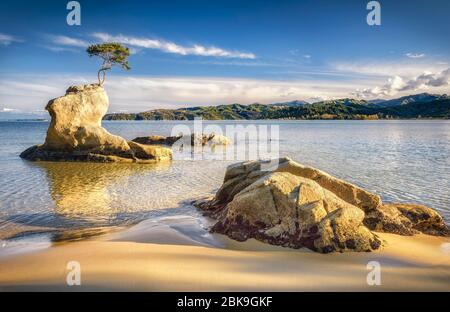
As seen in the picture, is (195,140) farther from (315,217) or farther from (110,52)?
(315,217)

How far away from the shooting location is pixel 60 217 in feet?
46.1

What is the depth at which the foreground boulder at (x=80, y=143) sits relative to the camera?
33.8 m

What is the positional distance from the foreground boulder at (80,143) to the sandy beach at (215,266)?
23.5 meters

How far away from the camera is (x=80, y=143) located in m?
34.5

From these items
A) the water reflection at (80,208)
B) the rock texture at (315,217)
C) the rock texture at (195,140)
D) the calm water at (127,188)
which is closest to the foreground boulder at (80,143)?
the calm water at (127,188)

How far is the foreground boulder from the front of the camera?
3378cm

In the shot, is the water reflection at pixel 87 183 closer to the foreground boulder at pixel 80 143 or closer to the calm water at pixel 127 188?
the calm water at pixel 127 188

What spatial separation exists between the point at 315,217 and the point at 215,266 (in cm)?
313

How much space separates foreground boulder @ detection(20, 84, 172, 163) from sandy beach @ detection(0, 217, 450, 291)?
77.0ft

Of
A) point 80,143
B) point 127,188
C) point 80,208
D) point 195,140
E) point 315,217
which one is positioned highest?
point 80,143

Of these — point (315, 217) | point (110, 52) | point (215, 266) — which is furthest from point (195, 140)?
point (215, 266)
